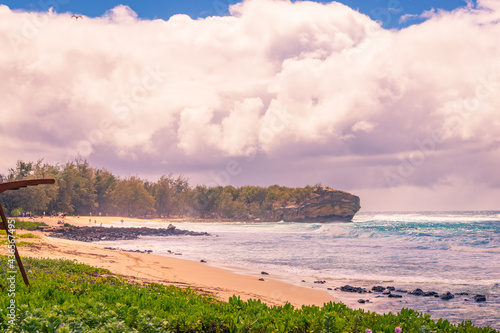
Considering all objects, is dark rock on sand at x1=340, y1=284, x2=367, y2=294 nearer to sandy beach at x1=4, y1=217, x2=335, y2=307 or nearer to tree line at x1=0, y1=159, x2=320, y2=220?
sandy beach at x1=4, y1=217, x2=335, y2=307

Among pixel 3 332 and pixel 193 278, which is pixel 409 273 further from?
pixel 3 332

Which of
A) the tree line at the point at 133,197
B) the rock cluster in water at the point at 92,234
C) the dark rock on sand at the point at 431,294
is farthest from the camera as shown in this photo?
the tree line at the point at 133,197

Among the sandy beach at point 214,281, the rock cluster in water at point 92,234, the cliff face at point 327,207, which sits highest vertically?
the cliff face at point 327,207

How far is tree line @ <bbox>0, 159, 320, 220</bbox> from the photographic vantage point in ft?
279

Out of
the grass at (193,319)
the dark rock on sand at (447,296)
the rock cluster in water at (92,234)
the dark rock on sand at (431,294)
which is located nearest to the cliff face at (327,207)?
the rock cluster in water at (92,234)

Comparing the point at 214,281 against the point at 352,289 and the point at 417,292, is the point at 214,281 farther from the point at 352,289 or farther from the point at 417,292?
the point at 417,292

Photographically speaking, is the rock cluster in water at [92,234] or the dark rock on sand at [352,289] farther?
the rock cluster in water at [92,234]

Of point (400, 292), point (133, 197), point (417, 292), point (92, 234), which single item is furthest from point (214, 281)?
point (133, 197)

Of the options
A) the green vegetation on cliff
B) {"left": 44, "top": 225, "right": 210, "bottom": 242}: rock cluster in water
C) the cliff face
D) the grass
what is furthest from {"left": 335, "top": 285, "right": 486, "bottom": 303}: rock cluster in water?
the cliff face

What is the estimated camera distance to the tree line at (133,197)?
8501 cm

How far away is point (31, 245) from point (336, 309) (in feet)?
70.2

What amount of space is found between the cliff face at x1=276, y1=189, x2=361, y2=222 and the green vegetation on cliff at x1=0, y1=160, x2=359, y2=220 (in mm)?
337

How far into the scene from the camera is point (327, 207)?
5472 inches

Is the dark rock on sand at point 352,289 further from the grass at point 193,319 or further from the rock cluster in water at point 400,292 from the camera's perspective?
the grass at point 193,319
